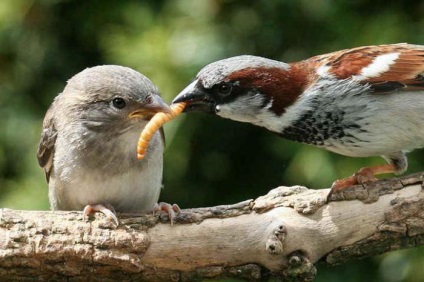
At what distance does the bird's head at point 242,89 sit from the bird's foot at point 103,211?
536 millimetres

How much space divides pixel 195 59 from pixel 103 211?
1515 millimetres

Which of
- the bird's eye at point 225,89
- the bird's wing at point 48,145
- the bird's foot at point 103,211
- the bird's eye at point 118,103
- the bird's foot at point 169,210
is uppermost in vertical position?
the bird's eye at point 225,89

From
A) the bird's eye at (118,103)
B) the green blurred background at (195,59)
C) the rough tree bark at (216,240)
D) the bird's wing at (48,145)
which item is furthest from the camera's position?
the green blurred background at (195,59)

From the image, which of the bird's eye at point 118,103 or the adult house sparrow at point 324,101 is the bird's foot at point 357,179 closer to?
the adult house sparrow at point 324,101

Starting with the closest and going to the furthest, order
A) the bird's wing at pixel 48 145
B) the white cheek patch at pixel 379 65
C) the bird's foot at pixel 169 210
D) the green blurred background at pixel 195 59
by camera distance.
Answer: the bird's foot at pixel 169 210 → the white cheek patch at pixel 379 65 → the bird's wing at pixel 48 145 → the green blurred background at pixel 195 59

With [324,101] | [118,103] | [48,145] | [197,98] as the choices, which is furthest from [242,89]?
[48,145]

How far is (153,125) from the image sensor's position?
429 cm

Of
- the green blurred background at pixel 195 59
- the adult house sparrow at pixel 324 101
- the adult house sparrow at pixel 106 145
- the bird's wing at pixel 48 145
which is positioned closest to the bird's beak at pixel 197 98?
the adult house sparrow at pixel 324 101

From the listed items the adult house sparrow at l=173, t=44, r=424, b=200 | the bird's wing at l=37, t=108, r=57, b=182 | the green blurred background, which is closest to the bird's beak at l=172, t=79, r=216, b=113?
the adult house sparrow at l=173, t=44, r=424, b=200

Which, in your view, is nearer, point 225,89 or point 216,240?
point 216,240

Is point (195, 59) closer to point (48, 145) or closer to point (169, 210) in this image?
point (48, 145)

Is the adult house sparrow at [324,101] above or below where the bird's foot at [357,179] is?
above

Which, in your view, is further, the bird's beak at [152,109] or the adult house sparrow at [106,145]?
the adult house sparrow at [106,145]

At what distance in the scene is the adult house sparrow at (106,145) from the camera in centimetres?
445
